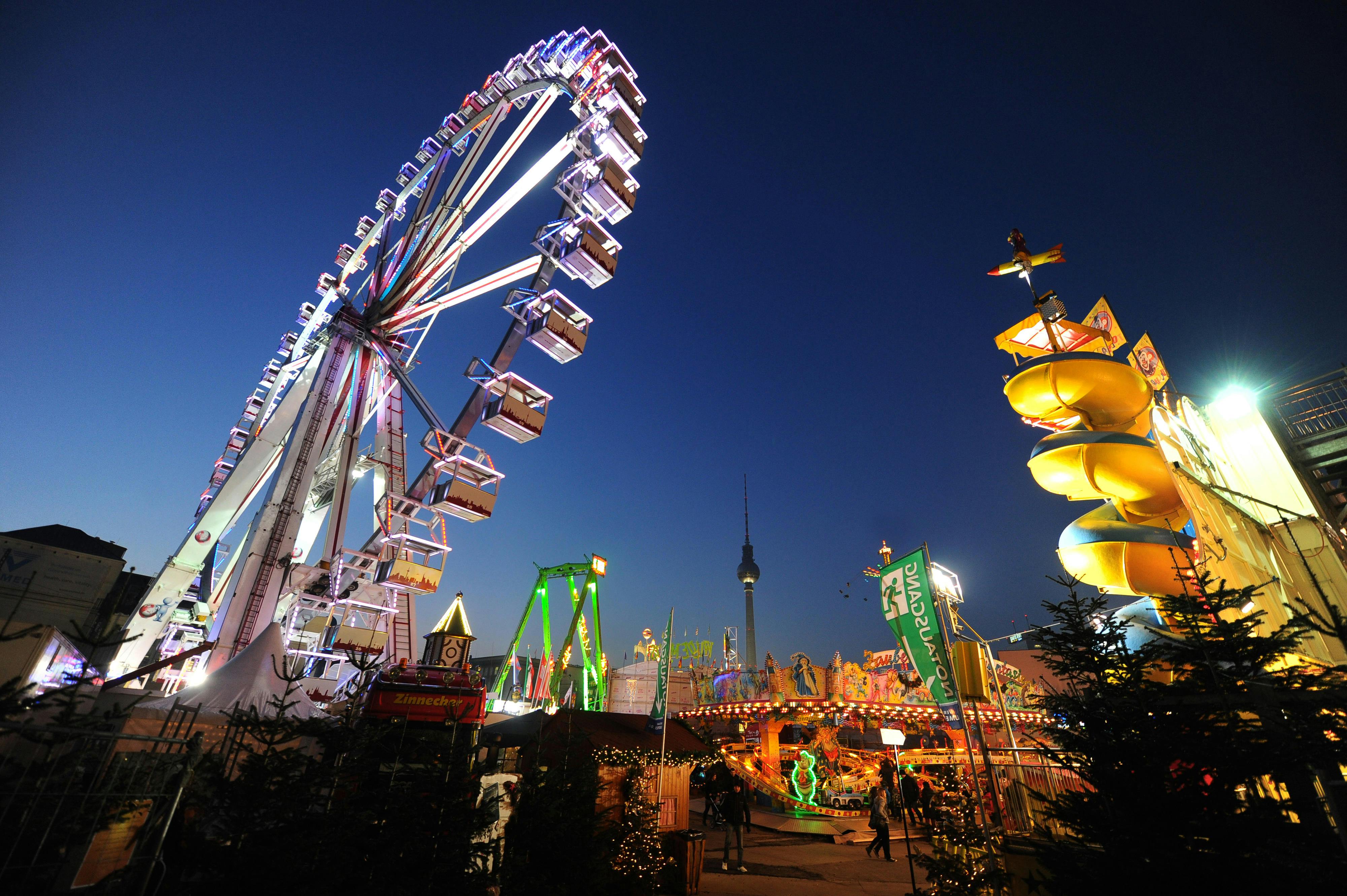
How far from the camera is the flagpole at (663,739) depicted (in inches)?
371

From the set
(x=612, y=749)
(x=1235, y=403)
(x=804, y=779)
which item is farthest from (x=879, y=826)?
(x=1235, y=403)

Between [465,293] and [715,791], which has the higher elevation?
[465,293]

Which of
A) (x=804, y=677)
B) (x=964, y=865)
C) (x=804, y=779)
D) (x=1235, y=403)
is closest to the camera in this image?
(x=964, y=865)

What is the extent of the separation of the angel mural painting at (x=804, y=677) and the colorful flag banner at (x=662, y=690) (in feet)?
44.9

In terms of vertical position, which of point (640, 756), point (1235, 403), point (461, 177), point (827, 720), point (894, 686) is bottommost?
point (640, 756)

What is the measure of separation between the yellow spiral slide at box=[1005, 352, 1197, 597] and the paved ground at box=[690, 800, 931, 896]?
246 inches

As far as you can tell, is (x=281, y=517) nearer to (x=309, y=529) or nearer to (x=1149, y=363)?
(x=309, y=529)

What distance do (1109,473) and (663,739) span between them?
804 centimetres

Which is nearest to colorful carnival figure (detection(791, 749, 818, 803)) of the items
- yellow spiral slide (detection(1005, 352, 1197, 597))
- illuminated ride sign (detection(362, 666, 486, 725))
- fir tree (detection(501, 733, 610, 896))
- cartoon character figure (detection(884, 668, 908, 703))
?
cartoon character figure (detection(884, 668, 908, 703))

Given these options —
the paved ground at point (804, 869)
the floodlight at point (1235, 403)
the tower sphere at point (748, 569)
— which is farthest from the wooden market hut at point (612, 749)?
the tower sphere at point (748, 569)

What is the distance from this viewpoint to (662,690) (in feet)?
33.4

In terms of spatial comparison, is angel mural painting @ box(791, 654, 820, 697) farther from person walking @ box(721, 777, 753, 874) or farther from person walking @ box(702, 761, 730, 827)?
person walking @ box(721, 777, 753, 874)

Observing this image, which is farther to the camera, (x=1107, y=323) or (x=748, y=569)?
(x=748, y=569)

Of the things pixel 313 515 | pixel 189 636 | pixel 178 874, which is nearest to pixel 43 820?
pixel 178 874
